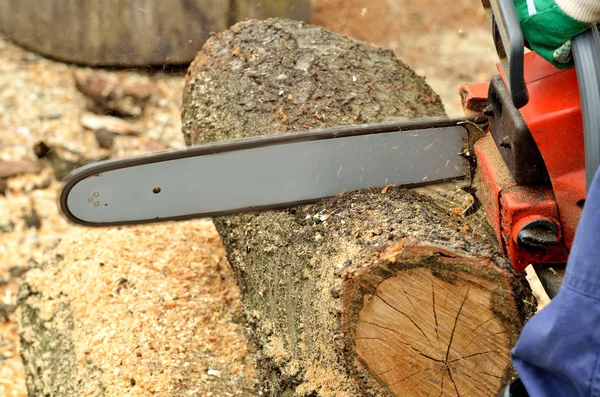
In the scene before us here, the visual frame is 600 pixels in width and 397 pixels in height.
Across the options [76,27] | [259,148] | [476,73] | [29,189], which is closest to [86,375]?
[259,148]

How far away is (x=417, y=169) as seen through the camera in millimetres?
2010

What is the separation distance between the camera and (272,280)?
2098 mm

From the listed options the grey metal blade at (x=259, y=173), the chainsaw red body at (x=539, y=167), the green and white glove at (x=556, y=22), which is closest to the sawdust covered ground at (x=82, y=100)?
the grey metal blade at (x=259, y=173)

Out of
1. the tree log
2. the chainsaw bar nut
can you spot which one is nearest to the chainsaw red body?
the chainsaw bar nut

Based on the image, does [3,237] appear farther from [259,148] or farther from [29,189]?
[259,148]

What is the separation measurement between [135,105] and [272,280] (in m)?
2.91

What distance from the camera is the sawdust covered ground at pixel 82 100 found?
3.24 meters

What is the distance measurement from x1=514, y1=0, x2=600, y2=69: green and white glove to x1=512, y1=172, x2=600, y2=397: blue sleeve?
1.47 feet

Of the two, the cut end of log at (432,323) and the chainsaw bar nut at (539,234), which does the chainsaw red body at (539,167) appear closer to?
the chainsaw bar nut at (539,234)

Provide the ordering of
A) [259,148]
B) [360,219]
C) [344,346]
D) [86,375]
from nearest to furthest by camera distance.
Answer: [344,346] < [360,219] < [259,148] < [86,375]

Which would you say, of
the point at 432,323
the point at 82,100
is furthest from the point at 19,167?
the point at 432,323

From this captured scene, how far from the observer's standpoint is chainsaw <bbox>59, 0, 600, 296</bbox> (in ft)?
5.33

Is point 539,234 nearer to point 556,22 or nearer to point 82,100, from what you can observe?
point 556,22

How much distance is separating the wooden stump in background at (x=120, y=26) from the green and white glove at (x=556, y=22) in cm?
367
